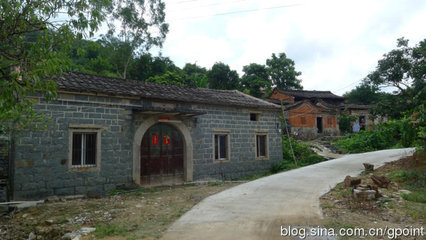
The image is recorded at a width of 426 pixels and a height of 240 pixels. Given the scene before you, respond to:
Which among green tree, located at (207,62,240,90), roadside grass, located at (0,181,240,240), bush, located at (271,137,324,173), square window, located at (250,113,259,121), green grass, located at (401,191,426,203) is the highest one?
green tree, located at (207,62,240,90)

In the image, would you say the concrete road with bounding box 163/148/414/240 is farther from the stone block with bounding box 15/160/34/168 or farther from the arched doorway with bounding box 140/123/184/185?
the stone block with bounding box 15/160/34/168

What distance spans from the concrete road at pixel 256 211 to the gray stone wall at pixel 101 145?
2.78 metres

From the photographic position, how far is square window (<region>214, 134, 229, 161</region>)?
11.1m

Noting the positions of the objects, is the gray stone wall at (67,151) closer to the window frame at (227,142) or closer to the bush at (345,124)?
the window frame at (227,142)

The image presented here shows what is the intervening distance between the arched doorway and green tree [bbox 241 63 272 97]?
18375 millimetres

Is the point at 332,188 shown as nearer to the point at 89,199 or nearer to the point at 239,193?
the point at 239,193

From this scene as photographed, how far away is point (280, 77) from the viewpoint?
3328 centimetres

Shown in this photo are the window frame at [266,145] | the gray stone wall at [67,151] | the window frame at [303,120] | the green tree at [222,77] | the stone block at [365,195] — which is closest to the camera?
the stone block at [365,195]

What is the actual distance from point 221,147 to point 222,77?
16356 millimetres

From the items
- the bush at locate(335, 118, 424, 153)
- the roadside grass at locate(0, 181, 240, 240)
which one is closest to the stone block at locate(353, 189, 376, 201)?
the roadside grass at locate(0, 181, 240, 240)

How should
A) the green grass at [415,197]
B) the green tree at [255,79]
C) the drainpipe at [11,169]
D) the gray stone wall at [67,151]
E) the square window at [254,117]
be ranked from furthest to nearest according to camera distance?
the green tree at [255,79], the square window at [254,117], the gray stone wall at [67,151], the drainpipe at [11,169], the green grass at [415,197]

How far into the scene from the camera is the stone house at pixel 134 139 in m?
7.25

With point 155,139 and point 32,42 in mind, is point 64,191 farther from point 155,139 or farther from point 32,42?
point 32,42

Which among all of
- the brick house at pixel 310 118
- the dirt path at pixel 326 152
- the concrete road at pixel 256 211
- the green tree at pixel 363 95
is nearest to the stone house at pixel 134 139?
the concrete road at pixel 256 211
